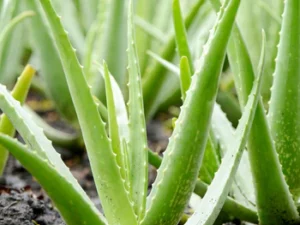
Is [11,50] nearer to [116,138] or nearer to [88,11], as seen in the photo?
[88,11]

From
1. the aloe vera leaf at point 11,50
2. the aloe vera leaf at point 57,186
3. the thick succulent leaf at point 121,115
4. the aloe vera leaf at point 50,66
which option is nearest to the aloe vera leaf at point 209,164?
the thick succulent leaf at point 121,115

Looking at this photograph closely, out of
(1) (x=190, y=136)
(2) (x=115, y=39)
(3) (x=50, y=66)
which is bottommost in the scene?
(3) (x=50, y=66)

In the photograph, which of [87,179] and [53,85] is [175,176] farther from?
[53,85]

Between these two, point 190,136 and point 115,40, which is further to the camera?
point 115,40

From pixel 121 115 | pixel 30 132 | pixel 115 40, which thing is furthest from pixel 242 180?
pixel 115 40

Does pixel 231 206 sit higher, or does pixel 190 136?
pixel 190 136

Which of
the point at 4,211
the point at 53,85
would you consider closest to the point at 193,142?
the point at 4,211

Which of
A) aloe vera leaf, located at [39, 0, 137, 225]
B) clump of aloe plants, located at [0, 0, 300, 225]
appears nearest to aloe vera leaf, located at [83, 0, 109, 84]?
clump of aloe plants, located at [0, 0, 300, 225]
